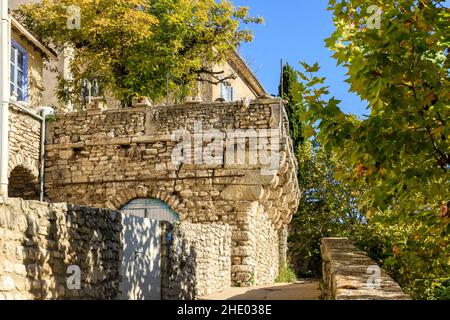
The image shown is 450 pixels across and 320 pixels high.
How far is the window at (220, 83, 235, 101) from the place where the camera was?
2569cm

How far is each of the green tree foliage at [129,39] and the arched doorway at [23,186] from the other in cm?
457

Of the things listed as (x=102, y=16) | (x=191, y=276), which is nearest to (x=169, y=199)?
(x=191, y=276)

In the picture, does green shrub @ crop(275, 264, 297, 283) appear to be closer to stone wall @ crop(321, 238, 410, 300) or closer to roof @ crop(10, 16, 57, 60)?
roof @ crop(10, 16, 57, 60)

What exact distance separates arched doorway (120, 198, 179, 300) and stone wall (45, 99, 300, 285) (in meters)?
4.31

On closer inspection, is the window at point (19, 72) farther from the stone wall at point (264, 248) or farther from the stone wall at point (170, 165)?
the stone wall at point (264, 248)

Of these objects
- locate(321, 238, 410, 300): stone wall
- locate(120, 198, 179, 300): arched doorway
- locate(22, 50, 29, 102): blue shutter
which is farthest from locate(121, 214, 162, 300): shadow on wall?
locate(22, 50, 29, 102): blue shutter

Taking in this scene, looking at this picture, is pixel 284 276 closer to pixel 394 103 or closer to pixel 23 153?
pixel 23 153

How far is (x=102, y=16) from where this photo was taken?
62.1ft

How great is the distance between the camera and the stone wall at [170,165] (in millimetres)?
14453

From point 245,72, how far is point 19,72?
516 inches

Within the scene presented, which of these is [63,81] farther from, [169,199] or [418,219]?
[418,219]

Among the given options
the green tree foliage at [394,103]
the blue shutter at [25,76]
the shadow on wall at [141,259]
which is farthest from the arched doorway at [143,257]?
the blue shutter at [25,76]

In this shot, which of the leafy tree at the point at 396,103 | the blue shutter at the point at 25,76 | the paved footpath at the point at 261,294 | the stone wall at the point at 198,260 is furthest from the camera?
the blue shutter at the point at 25,76
